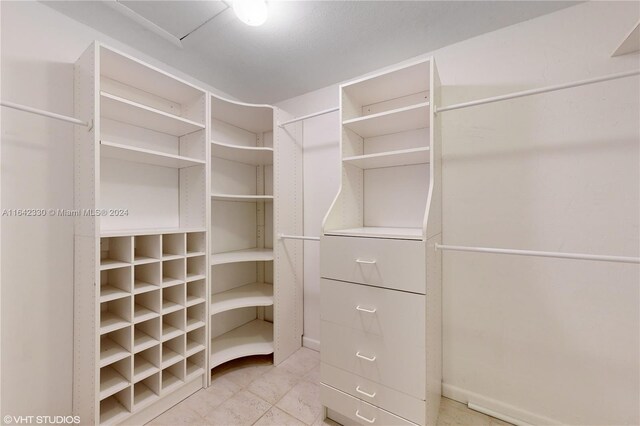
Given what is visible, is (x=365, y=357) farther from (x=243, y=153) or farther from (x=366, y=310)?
(x=243, y=153)

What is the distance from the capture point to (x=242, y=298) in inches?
83.7

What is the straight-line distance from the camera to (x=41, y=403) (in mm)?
1354

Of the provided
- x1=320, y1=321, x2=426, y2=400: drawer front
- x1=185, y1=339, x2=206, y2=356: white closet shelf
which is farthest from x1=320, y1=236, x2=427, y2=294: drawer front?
x1=185, y1=339, x2=206, y2=356: white closet shelf

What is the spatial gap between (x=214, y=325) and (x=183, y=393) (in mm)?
572

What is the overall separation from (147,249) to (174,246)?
16 centimetres

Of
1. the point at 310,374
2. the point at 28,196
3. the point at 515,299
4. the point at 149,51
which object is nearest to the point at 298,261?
the point at 310,374

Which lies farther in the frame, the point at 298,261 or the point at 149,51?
the point at 298,261

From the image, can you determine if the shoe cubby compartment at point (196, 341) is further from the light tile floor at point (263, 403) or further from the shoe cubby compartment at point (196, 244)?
the shoe cubby compartment at point (196, 244)

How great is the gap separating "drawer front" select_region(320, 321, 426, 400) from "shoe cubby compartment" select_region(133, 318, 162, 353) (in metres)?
1.01

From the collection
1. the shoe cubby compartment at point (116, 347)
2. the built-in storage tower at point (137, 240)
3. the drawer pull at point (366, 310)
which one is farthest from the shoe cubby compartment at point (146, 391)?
the drawer pull at point (366, 310)

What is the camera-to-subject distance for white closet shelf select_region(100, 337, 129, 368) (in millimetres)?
1343

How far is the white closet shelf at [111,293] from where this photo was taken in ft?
4.37

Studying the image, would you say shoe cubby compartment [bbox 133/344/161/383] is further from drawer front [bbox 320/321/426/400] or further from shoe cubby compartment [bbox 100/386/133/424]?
drawer front [bbox 320/321/426/400]

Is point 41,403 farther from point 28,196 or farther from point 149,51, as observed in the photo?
point 149,51
